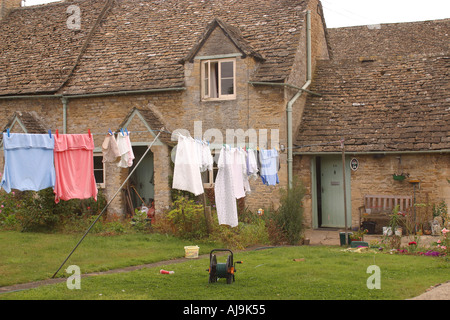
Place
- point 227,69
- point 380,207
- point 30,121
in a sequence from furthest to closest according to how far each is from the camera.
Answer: point 30,121, point 227,69, point 380,207

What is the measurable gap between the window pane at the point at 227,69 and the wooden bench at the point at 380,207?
6523mm

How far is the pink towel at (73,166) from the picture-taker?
12.5 m

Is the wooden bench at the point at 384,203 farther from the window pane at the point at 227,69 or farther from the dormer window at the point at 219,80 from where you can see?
the window pane at the point at 227,69

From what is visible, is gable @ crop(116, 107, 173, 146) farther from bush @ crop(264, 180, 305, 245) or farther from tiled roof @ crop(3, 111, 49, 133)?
bush @ crop(264, 180, 305, 245)

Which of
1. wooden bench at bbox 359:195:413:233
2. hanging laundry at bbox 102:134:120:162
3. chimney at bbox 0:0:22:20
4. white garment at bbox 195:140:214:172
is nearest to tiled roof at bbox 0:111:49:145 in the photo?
chimney at bbox 0:0:22:20

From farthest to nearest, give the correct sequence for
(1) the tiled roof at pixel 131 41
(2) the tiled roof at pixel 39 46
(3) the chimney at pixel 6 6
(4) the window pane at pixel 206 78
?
(3) the chimney at pixel 6 6 → (2) the tiled roof at pixel 39 46 → (1) the tiled roof at pixel 131 41 → (4) the window pane at pixel 206 78

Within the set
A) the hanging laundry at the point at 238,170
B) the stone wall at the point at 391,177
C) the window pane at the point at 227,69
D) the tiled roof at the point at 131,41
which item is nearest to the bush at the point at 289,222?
the stone wall at the point at 391,177

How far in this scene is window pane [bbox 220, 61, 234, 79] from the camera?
70.1ft

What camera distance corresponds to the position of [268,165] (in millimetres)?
16109

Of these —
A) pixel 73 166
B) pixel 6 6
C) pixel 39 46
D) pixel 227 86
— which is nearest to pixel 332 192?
pixel 227 86

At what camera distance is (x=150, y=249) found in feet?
52.1

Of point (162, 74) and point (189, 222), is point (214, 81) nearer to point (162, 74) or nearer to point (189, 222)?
point (162, 74)

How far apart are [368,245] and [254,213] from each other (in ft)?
16.1

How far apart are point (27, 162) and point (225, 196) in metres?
4.31
